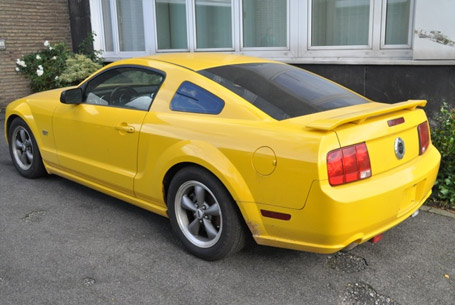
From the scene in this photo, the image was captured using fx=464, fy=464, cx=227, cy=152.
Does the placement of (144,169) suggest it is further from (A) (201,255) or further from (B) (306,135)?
(B) (306,135)

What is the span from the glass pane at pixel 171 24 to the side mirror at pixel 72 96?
515 centimetres

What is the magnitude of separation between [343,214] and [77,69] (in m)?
8.24

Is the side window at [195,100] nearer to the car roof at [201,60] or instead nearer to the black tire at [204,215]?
the car roof at [201,60]

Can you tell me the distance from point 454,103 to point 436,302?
3417mm

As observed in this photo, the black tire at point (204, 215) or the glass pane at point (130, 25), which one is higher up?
the glass pane at point (130, 25)

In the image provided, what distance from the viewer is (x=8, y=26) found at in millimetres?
10344

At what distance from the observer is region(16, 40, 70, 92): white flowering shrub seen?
10.5 m

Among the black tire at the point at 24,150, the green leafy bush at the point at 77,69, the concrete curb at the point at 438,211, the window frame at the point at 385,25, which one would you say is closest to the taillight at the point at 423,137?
the concrete curb at the point at 438,211

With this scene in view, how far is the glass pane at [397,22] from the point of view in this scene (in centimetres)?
620

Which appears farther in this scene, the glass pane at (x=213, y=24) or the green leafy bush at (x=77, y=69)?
the green leafy bush at (x=77, y=69)

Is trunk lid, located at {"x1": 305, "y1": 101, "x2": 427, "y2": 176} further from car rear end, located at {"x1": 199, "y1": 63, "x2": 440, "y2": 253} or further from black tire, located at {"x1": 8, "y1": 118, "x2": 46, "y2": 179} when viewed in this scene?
black tire, located at {"x1": 8, "y1": 118, "x2": 46, "y2": 179}

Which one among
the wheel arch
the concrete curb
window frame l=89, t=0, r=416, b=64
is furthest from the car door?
window frame l=89, t=0, r=416, b=64

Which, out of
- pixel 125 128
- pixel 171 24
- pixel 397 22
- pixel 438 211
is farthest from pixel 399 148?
pixel 171 24

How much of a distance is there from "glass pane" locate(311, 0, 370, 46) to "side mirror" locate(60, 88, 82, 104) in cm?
410
